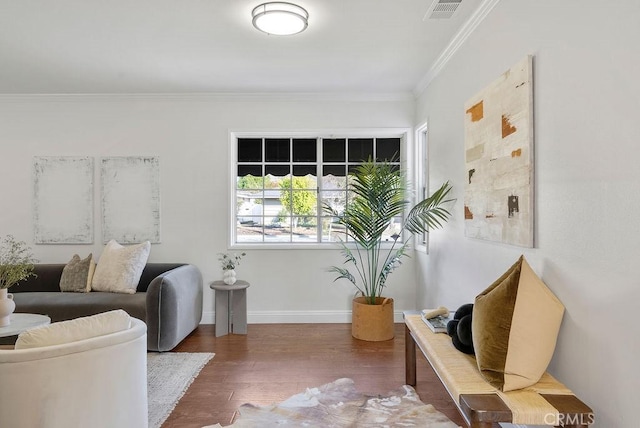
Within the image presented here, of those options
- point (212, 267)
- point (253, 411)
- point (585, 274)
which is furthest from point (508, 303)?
point (212, 267)

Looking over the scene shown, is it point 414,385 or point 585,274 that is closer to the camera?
point 585,274

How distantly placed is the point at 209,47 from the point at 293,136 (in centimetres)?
161

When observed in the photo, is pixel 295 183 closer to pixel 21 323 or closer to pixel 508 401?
pixel 21 323

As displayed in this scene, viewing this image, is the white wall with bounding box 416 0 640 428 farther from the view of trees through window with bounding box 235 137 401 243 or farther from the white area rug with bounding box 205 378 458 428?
the view of trees through window with bounding box 235 137 401 243

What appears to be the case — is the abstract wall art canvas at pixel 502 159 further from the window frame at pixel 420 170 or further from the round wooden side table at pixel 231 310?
the round wooden side table at pixel 231 310

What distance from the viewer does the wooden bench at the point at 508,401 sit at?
1449mm

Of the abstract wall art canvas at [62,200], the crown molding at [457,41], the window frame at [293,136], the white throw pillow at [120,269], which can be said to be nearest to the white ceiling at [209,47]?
the crown molding at [457,41]

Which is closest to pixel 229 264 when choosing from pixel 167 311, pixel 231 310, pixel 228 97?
A: pixel 231 310

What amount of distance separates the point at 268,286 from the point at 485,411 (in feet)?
10.5

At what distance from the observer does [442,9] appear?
2547 millimetres

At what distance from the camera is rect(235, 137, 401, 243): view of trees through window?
15.1ft

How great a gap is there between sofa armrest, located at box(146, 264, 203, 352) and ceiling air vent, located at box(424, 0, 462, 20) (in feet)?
9.89

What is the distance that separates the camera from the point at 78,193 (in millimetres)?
4418

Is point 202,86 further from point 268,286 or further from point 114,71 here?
point 268,286
